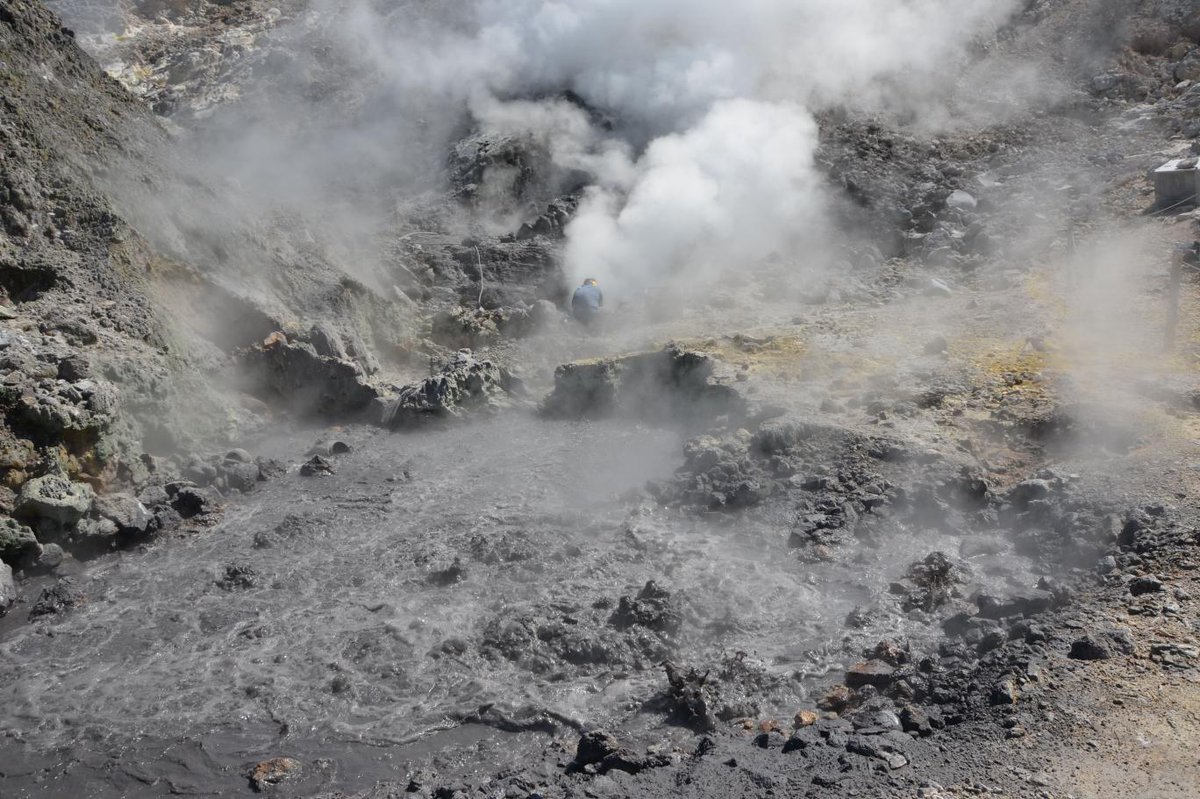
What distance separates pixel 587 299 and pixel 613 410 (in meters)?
2.13

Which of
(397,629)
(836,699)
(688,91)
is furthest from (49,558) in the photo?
(688,91)

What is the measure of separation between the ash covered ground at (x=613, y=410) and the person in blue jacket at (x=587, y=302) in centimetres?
26

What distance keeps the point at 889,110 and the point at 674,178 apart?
15.3 ft

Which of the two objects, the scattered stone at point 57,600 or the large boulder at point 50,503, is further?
the large boulder at point 50,503

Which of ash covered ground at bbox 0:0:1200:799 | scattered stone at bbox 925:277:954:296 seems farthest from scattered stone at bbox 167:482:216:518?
scattered stone at bbox 925:277:954:296

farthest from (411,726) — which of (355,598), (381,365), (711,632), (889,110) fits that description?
(889,110)

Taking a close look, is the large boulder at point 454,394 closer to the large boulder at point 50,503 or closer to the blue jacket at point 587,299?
the blue jacket at point 587,299

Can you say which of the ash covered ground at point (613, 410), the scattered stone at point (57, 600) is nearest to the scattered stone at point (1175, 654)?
the ash covered ground at point (613, 410)

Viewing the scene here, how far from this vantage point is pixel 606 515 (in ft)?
25.4

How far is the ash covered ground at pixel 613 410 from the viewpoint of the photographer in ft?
17.0

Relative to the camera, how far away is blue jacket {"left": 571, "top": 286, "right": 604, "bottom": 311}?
11547 mm

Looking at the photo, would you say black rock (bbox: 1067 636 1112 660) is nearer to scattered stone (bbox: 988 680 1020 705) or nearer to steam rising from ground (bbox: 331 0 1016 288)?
scattered stone (bbox: 988 680 1020 705)

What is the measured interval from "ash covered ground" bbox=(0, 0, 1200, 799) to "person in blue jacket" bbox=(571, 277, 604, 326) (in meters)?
0.26

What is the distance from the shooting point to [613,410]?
9961 mm
